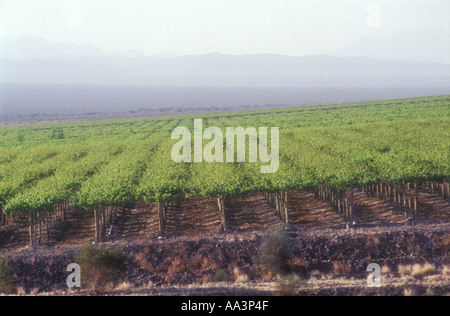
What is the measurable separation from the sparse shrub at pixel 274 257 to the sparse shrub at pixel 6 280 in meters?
9.36

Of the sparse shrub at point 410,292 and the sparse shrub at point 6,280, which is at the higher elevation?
the sparse shrub at point 410,292

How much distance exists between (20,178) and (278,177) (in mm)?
16116

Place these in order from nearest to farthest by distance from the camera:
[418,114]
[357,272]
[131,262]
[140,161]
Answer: [357,272] < [131,262] < [140,161] < [418,114]

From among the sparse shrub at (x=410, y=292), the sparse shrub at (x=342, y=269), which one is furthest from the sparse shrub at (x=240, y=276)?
the sparse shrub at (x=410, y=292)

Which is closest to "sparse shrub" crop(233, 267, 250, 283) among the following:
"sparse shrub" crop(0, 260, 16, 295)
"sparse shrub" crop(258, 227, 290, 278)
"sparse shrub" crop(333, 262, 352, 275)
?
"sparse shrub" crop(258, 227, 290, 278)

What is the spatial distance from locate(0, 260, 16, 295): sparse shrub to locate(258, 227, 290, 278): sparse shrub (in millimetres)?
9359

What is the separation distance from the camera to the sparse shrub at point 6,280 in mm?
17016

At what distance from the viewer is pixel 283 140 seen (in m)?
48.6

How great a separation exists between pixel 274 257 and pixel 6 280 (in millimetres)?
10020

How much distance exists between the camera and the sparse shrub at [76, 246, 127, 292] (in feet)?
52.5

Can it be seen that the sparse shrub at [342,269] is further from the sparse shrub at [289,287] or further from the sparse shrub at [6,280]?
the sparse shrub at [6,280]

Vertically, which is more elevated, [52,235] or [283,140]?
[283,140]
